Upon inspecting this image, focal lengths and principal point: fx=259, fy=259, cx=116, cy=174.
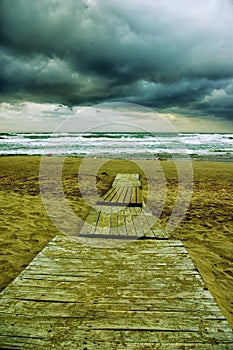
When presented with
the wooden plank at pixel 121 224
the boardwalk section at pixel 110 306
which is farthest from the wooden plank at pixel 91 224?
the boardwalk section at pixel 110 306

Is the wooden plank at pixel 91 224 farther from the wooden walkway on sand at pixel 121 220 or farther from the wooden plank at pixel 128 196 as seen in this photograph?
the wooden plank at pixel 128 196

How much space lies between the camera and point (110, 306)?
2.13m

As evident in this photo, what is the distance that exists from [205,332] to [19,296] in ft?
5.02

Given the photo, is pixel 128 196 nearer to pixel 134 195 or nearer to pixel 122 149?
pixel 134 195

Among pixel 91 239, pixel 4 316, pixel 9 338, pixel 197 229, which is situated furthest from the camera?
pixel 197 229

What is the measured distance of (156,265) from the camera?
290 cm

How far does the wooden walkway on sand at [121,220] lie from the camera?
12.7 feet

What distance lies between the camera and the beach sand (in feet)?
11.8

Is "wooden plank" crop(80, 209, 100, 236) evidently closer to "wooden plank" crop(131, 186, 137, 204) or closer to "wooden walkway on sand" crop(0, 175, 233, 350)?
"wooden walkway on sand" crop(0, 175, 233, 350)

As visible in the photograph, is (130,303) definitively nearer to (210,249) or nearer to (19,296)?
(19,296)

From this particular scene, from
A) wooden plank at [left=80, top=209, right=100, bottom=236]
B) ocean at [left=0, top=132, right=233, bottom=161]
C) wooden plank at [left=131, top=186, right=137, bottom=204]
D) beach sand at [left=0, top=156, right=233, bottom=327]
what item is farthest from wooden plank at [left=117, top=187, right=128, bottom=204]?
ocean at [left=0, top=132, right=233, bottom=161]

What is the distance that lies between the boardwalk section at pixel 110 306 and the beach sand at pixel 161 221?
79cm

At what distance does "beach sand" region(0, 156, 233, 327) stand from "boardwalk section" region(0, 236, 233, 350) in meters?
0.79

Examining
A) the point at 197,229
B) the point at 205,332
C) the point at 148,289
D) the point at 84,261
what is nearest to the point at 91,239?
the point at 84,261
